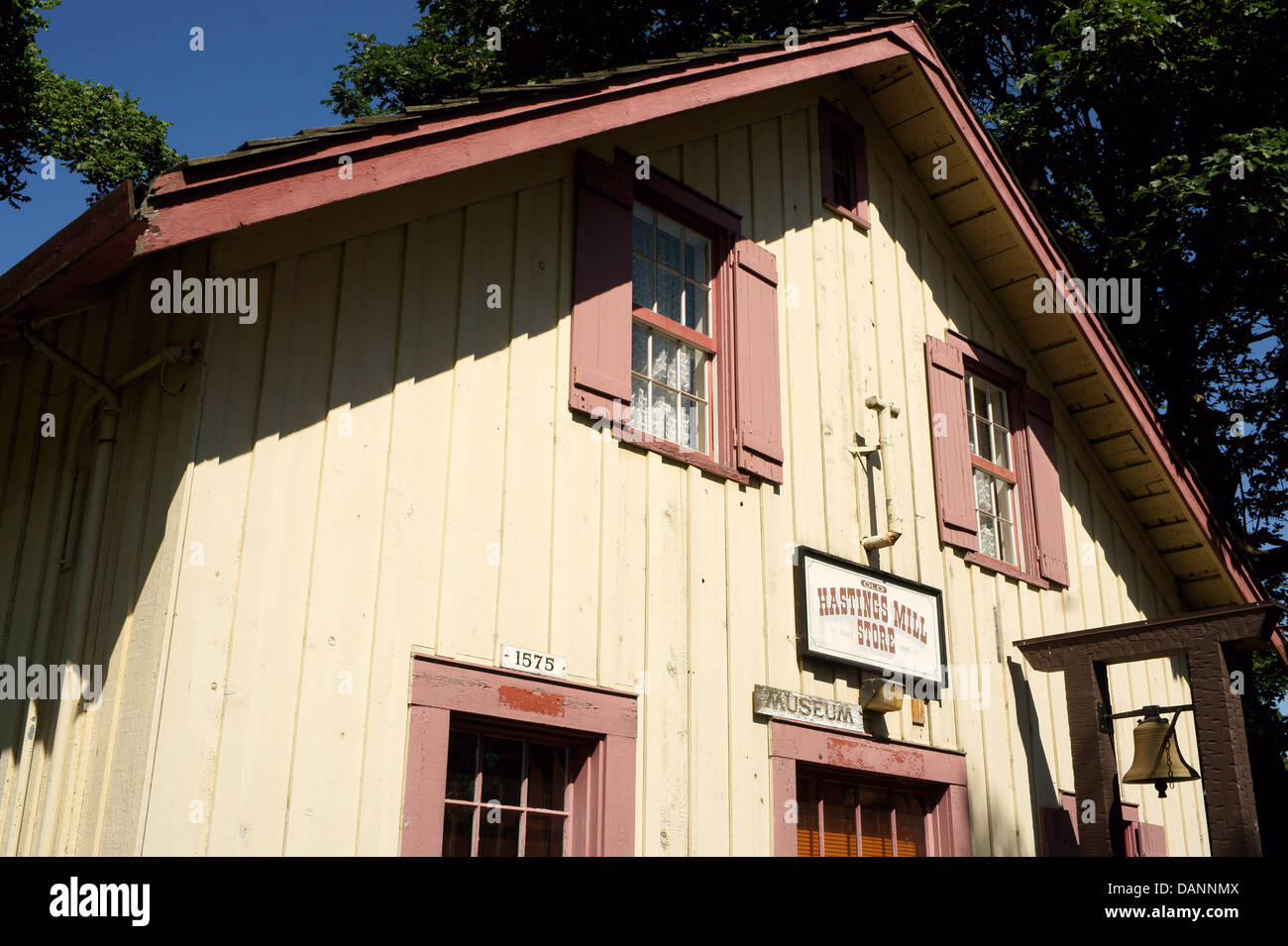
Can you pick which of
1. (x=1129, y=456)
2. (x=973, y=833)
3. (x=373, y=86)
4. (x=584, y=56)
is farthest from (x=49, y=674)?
(x=373, y=86)

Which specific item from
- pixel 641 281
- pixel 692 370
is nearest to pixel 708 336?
pixel 692 370

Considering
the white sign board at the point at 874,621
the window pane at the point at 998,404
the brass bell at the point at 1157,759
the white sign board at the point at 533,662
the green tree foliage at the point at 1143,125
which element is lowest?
the brass bell at the point at 1157,759

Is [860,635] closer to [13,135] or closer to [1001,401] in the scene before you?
[1001,401]

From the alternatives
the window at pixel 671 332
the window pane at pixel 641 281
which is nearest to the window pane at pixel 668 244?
the window at pixel 671 332

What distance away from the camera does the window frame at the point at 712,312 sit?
22.9ft

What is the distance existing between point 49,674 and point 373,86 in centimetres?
1624

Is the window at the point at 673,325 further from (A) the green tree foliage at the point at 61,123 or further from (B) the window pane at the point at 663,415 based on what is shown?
(A) the green tree foliage at the point at 61,123

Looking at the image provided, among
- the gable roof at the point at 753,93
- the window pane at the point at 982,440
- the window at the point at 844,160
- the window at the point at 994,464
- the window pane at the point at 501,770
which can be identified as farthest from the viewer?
the window pane at the point at 982,440

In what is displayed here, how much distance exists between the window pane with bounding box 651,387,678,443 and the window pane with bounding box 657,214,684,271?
0.85 meters

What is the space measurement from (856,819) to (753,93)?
167 inches

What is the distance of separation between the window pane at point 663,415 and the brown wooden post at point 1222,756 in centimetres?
328

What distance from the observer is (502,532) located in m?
5.90

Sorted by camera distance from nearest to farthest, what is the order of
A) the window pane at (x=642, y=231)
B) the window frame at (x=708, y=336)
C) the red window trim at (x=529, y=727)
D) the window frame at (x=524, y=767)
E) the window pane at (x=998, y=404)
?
the red window trim at (x=529, y=727) → the window frame at (x=524, y=767) → the window frame at (x=708, y=336) → the window pane at (x=642, y=231) → the window pane at (x=998, y=404)
